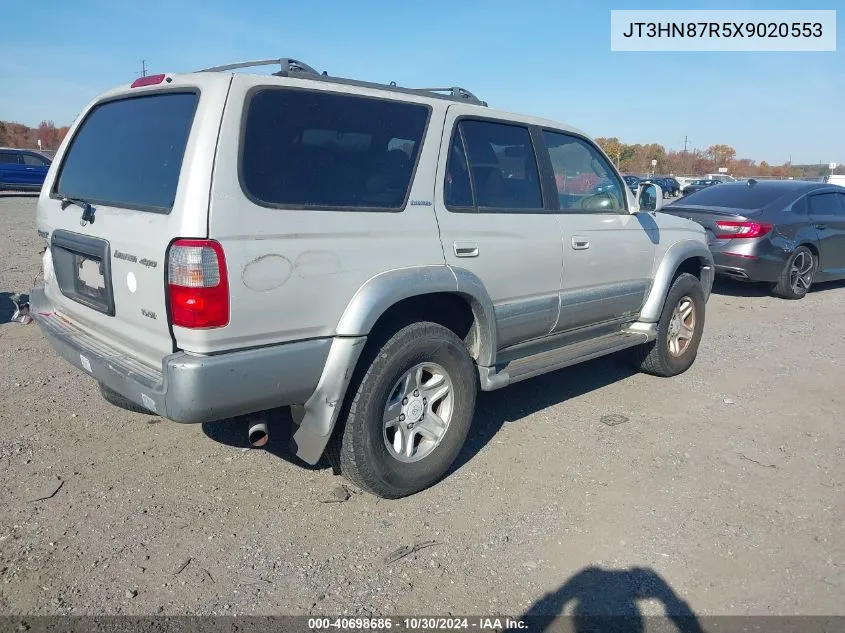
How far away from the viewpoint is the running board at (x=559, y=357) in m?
3.78

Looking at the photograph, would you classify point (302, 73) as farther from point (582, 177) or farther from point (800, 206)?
→ point (800, 206)

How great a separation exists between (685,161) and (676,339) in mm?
81247

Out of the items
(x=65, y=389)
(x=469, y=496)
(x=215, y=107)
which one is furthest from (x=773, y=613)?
(x=65, y=389)

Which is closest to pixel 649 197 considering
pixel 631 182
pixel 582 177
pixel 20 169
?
pixel 582 177

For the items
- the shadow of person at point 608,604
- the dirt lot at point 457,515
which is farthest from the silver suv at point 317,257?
the shadow of person at point 608,604

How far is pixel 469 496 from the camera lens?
3490 mm

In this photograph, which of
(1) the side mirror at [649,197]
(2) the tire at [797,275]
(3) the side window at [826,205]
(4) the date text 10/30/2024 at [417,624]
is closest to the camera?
(4) the date text 10/30/2024 at [417,624]

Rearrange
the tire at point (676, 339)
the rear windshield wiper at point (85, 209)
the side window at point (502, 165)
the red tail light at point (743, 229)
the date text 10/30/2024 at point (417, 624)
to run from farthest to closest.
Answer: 1. the red tail light at point (743, 229)
2. the tire at point (676, 339)
3. the side window at point (502, 165)
4. the rear windshield wiper at point (85, 209)
5. the date text 10/30/2024 at point (417, 624)

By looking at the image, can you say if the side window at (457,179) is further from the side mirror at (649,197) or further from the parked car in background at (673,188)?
the parked car in background at (673,188)

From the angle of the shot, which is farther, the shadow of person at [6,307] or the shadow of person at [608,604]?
the shadow of person at [6,307]

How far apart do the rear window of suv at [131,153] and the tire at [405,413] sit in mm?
1208

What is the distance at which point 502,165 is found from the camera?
3.96 metres

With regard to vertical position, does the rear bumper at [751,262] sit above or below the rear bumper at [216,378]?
below

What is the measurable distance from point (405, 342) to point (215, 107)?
136 centimetres
